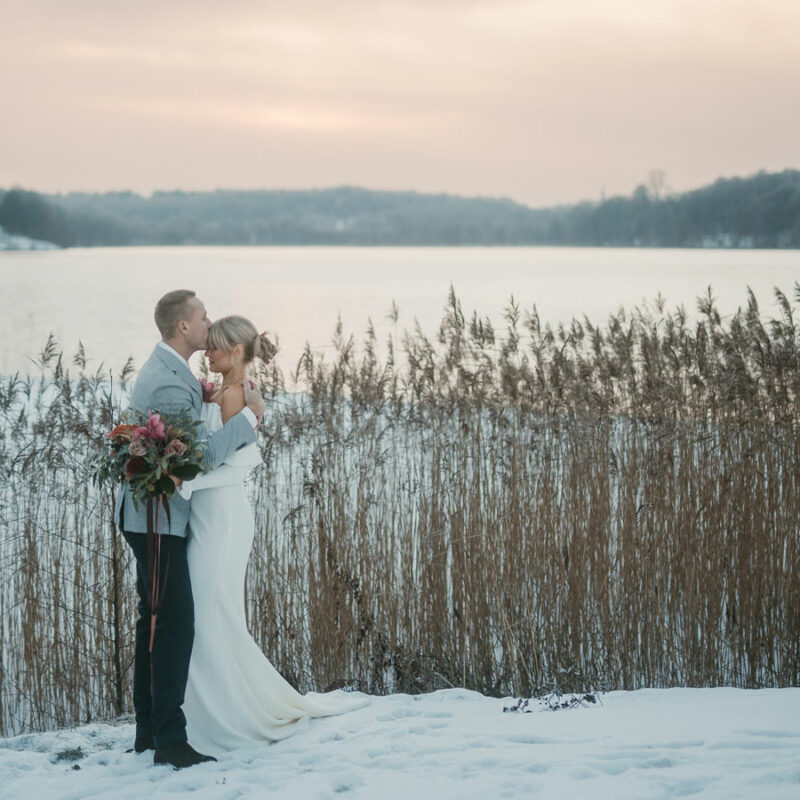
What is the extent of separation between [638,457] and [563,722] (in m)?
2.18

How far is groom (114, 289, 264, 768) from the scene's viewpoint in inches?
147

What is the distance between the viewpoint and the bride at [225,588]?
3836 millimetres

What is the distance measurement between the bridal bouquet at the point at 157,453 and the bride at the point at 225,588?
123 mm

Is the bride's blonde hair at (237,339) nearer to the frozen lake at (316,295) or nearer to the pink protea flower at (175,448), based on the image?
the pink protea flower at (175,448)

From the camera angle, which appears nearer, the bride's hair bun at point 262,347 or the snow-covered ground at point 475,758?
the snow-covered ground at point 475,758

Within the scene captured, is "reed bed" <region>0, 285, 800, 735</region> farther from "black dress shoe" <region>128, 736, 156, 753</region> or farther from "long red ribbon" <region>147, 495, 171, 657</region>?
"long red ribbon" <region>147, 495, 171, 657</region>

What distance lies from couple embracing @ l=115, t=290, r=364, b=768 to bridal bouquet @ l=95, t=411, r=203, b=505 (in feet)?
0.30

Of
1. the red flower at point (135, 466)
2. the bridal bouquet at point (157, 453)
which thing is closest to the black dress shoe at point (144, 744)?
the bridal bouquet at point (157, 453)

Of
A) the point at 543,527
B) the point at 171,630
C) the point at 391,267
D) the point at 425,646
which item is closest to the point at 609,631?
the point at 543,527

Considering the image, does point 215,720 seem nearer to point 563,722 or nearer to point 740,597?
point 563,722

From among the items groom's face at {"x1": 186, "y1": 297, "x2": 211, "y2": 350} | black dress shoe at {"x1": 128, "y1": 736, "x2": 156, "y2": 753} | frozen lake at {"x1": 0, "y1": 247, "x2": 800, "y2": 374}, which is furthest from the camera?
frozen lake at {"x1": 0, "y1": 247, "x2": 800, "y2": 374}

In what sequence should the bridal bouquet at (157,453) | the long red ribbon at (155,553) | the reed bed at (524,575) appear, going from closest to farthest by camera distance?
the bridal bouquet at (157,453), the long red ribbon at (155,553), the reed bed at (524,575)

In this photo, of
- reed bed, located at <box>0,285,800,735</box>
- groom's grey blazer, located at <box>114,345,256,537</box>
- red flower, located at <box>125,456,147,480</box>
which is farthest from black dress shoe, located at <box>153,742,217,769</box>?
reed bed, located at <box>0,285,800,735</box>

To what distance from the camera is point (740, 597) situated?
17.7 ft
